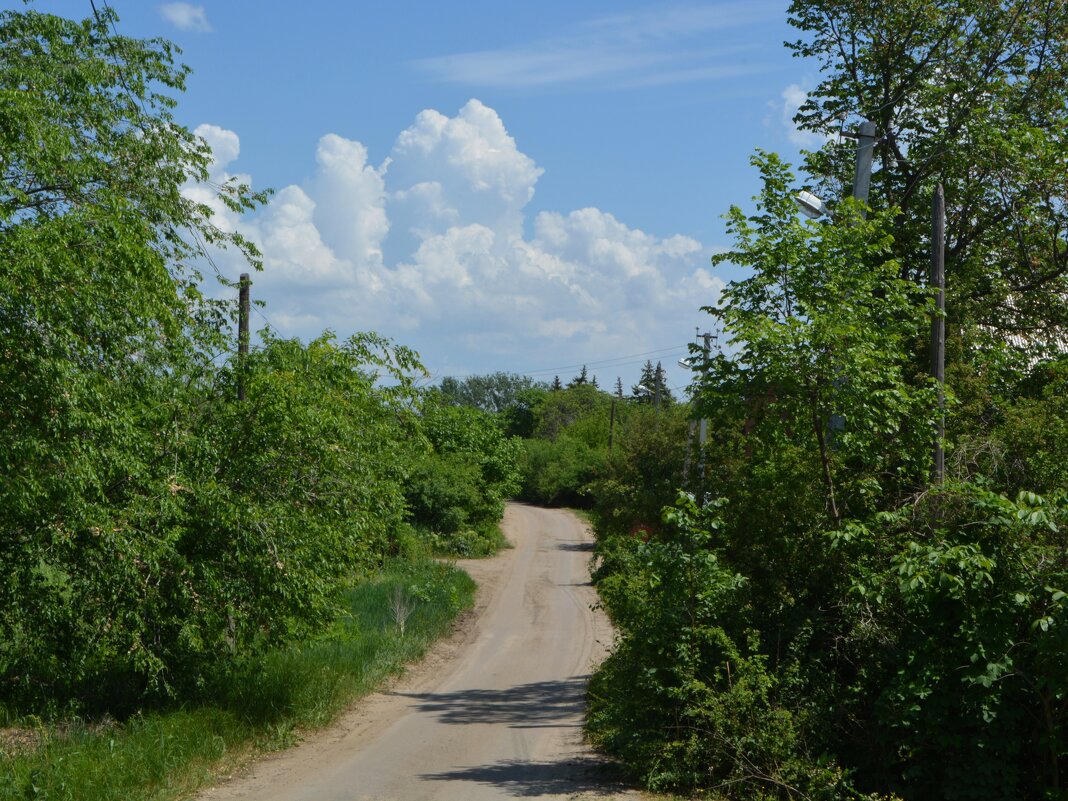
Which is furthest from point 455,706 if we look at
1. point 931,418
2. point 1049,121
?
point 1049,121

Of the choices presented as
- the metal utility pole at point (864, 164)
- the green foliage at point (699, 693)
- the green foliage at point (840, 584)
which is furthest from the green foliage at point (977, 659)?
the metal utility pole at point (864, 164)

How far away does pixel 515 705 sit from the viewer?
17.1m

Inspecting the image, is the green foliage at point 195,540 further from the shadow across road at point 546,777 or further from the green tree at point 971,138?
the green tree at point 971,138

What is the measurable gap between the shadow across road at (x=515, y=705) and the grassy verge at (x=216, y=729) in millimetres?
1318

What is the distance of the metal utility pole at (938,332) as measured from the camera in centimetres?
1181

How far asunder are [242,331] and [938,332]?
9826mm

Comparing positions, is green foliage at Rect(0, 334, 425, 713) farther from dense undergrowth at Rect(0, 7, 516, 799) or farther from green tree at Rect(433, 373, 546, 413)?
green tree at Rect(433, 373, 546, 413)

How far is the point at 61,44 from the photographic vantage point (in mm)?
17500

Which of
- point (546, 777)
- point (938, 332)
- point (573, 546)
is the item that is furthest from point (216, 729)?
point (573, 546)

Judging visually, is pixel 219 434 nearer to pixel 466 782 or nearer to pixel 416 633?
pixel 466 782

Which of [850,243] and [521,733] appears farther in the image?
[521,733]

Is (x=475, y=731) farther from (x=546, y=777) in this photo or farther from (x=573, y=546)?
(x=573, y=546)

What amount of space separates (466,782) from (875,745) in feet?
13.3

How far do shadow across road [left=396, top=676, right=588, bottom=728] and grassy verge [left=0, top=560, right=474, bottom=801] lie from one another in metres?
1.32
